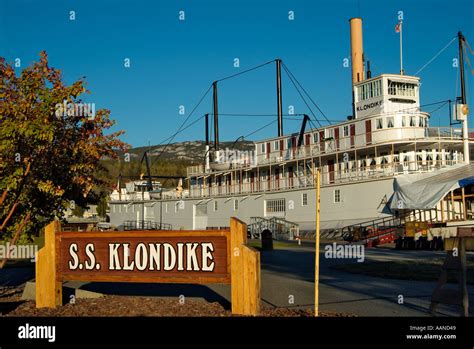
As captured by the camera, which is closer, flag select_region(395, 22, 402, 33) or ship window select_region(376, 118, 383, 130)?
ship window select_region(376, 118, 383, 130)

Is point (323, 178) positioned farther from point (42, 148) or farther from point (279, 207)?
point (42, 148)

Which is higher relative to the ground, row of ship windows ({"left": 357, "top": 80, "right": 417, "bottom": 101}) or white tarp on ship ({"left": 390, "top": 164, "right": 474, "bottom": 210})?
row of ship windows ({"left": 357, "top": 80, "right": 417, "bottom": 101})

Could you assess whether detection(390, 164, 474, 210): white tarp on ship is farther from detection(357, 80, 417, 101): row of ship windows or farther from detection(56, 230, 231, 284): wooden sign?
detection(56, 230, 231, 284): wooden sign

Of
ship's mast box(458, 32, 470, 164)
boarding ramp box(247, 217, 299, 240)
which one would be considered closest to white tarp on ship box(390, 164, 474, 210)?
ship's mast box(458, 32, 470, 164)

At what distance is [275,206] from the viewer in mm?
50688

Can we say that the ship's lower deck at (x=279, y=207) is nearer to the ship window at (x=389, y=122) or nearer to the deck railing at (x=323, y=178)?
the deck railing at (x=323, y=178)

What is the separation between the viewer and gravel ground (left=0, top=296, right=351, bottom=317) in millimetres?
9711

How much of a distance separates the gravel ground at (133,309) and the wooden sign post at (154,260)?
0.42m

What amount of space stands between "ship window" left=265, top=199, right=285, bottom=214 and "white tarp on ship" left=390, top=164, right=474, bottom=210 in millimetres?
12826

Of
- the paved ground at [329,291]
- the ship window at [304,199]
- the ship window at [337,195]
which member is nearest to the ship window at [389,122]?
the ship window at [337,195]

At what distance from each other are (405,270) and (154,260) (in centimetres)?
956
